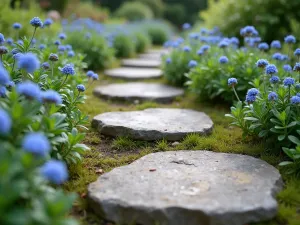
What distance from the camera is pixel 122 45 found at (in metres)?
7.75

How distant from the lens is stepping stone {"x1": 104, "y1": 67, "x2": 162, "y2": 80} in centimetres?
567

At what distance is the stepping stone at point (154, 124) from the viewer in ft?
10.1

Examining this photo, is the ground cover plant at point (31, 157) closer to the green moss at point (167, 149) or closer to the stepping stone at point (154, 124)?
the green moss at point (167, 149)

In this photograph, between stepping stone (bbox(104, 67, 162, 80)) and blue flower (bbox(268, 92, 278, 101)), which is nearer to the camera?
blue flower (bbox(268, 92, 278, 101))

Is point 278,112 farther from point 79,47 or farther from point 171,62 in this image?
point 79,47

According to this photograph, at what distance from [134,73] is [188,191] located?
157 inches

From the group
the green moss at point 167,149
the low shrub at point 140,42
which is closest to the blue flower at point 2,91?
the green moss at point 167,149

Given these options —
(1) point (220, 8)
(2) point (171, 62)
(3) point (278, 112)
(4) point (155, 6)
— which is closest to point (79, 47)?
(2) point (171, 62)

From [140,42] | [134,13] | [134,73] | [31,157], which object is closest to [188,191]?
[31,157]

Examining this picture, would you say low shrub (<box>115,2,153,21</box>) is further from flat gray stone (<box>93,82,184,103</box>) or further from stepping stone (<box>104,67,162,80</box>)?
flat gray stone (<box>93,82,184,103</box>)

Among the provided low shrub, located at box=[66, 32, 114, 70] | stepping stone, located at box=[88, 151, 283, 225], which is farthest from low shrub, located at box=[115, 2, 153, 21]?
stepping stone, located at box=[88, 151, 283, 225]

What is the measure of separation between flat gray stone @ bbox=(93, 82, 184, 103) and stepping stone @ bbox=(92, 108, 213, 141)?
667mm

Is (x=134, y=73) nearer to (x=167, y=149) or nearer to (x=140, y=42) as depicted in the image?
(x=167, y=149)

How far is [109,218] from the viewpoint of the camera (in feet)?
6.59
